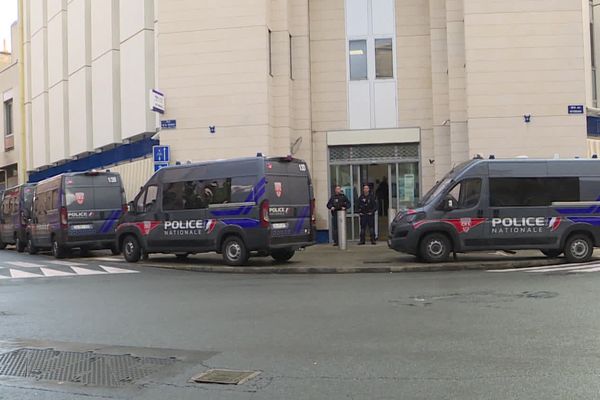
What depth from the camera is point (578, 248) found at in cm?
1396

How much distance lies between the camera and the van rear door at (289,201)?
14.4 m

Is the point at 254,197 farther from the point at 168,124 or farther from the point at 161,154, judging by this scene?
the point at 168,124

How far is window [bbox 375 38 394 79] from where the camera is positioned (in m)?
21.4

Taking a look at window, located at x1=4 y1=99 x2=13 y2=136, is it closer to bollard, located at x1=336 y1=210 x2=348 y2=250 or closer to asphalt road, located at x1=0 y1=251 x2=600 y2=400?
bollard, located at x1=336 y1=210 x2=348 y2=250

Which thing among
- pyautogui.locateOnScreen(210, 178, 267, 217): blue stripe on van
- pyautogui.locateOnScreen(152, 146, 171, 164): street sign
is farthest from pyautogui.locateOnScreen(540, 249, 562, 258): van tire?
pyautogui.locateOnScreen(152, 146, 171, 164): street sign

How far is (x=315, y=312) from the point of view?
27.6 ft

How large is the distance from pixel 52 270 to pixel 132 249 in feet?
6.76

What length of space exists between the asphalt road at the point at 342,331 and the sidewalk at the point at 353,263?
104cm

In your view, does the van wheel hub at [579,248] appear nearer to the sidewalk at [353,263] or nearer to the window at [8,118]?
the sidewalk at [353,263]

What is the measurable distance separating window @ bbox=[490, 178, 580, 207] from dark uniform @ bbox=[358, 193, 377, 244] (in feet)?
19.4

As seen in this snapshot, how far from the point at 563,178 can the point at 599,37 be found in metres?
11.3

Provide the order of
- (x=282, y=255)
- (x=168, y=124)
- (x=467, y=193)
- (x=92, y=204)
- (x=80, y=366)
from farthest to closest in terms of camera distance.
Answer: (x=168, y=124)
(x=92, y=204)
(x=282, y=255)
(x=467, y=193)
(x=80, y=366)

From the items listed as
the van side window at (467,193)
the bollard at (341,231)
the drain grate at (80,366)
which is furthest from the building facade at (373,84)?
the drain grate at (80,366)

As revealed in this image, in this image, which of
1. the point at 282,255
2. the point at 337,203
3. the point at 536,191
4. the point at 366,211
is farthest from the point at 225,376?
the point at 366,211
